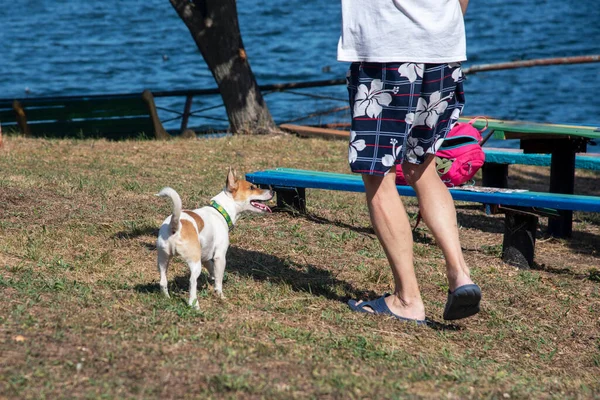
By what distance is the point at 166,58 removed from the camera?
1056 inches

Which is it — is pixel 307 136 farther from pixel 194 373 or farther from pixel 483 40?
pixel 483 40

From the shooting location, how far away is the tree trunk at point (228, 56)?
1083 centimetres

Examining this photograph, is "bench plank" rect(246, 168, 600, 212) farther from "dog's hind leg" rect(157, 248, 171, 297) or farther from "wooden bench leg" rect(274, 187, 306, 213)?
"dog's hind leg" rect(157, 248, 171, 297)

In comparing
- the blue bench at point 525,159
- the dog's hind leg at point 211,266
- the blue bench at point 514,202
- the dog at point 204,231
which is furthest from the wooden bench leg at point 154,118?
the dog's hind leg at point 211,266

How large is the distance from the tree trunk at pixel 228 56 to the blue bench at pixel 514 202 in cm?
490

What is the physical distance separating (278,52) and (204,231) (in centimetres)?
2358

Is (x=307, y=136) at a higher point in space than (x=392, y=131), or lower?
lower

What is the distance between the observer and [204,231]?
4.38 meters

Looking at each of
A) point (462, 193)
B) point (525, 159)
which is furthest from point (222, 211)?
point (525, 159)

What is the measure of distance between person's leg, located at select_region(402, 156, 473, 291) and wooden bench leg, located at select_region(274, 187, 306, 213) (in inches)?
105

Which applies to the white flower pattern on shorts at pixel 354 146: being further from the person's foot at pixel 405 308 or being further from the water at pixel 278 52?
the water at pixel 278 52

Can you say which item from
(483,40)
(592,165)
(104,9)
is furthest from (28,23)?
(592,165)

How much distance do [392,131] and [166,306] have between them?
1415mm

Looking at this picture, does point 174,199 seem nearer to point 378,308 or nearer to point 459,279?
point 378,308
